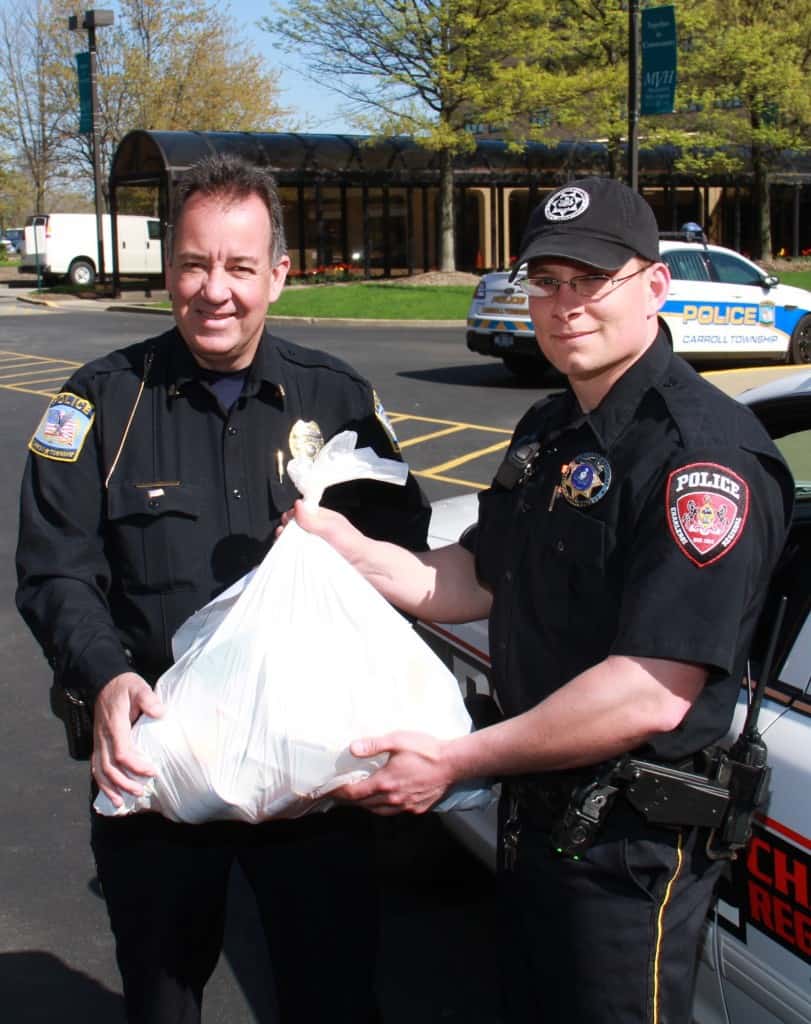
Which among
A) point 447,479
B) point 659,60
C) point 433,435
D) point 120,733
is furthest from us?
point 659,60

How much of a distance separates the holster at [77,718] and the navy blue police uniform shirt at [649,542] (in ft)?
2.46

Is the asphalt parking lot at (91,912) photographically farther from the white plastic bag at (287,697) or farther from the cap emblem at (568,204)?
the cap emblem at (568,204)

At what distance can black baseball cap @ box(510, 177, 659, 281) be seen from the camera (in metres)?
1.79

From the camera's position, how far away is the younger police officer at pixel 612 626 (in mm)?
1657

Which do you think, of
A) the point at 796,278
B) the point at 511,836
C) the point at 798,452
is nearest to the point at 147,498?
the point at 511,836

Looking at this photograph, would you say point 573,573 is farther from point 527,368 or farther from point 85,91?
point 85,91

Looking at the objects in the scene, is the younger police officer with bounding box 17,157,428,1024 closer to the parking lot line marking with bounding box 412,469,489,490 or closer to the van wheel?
the parking lot line marking with bounding box 412,469,489,490

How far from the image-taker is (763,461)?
1.74 m

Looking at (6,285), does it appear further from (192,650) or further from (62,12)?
(192,650)

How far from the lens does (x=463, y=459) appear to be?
353 inches

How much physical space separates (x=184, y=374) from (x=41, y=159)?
46807mm

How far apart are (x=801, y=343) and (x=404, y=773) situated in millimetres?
12619

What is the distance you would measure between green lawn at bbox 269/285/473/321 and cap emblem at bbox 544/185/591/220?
19.0 metres

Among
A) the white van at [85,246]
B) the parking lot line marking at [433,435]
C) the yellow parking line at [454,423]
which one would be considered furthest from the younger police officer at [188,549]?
the white van at [85,246]
